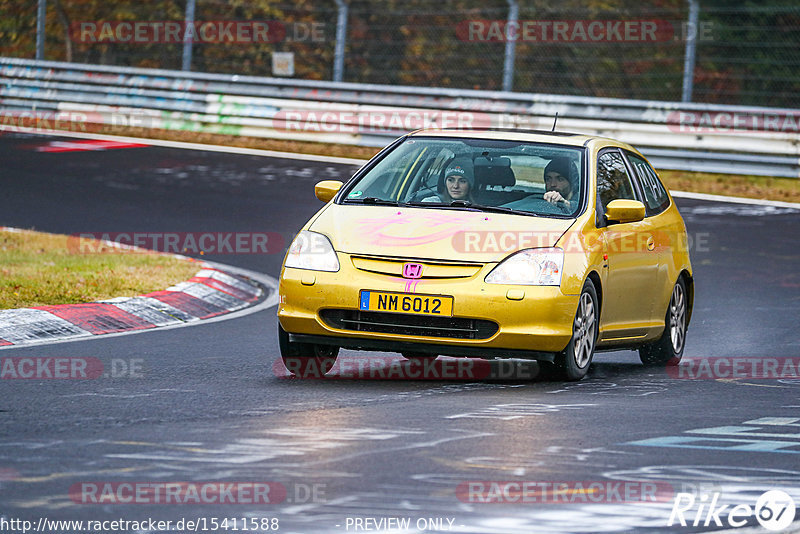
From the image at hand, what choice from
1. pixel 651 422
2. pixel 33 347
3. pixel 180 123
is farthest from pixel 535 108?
pixel 651 422

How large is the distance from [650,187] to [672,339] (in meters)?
1.08

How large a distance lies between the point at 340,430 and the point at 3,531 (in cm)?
223

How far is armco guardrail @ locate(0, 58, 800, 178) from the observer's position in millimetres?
21094

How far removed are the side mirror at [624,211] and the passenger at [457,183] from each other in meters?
0.87

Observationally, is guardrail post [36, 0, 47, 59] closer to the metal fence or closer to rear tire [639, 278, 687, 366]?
the metal fence

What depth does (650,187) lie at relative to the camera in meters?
10.7

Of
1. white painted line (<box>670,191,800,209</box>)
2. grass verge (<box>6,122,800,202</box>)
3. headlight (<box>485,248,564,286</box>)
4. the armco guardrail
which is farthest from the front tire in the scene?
the armco guardrail

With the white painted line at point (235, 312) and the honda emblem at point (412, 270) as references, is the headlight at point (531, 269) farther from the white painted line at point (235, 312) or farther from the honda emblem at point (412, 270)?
the white painted line at point (235, 312)

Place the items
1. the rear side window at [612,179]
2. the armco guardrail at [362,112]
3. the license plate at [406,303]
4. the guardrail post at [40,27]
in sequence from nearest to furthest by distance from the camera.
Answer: the license plate at [406,303]
the rear side window at [612,179]
the armco guardrail at [362,112]
the guardrail post at [40,27]

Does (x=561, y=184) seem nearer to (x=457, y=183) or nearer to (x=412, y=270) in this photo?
(x=457, y=183)

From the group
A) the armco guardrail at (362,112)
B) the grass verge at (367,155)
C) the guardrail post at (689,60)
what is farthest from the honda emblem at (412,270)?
the guardrail post at (689,60)

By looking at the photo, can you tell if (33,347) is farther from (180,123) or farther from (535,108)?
(180,123)

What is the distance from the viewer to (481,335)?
852 centimetres

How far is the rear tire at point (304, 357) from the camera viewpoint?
29.3 feet
